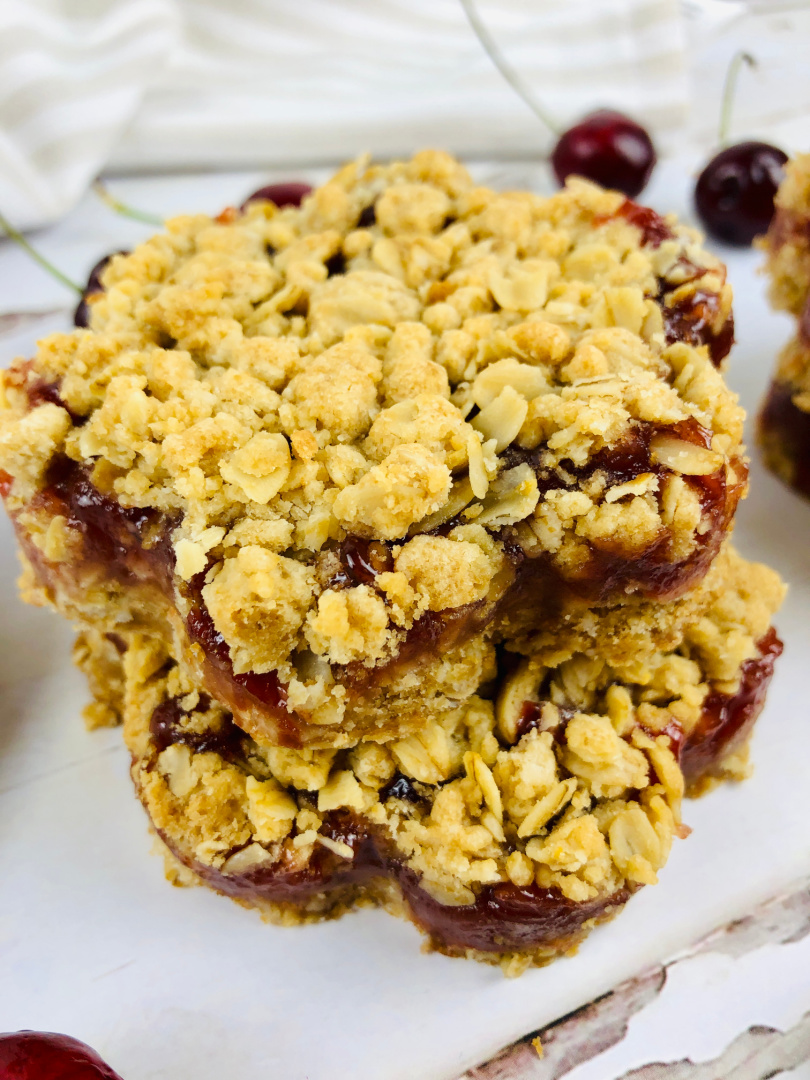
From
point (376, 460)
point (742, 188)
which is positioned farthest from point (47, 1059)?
point (742, 188)

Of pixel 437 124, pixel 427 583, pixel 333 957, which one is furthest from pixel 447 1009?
pixel 437 124

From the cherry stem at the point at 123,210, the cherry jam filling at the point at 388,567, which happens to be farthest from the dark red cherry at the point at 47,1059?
the cherry stem at the point at 123,210

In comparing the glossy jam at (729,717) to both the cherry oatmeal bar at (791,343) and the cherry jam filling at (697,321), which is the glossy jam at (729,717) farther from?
the cherry oatmeal bar at (791,343)

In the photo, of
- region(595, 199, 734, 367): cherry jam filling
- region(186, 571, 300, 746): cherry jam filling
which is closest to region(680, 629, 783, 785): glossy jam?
region(595, 199, 734, 367): cherry jam filling

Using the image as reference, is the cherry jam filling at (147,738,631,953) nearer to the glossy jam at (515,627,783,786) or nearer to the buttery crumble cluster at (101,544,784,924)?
the buttery crumble cluster at (101,544,784,924)

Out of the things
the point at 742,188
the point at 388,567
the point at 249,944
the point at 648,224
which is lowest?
the point at 249,944

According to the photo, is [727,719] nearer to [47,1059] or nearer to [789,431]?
[789,431]
